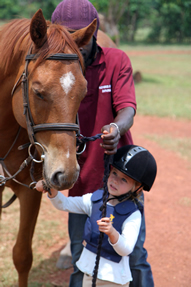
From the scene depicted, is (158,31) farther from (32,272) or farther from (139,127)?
(32,272)

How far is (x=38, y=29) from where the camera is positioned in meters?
1.75

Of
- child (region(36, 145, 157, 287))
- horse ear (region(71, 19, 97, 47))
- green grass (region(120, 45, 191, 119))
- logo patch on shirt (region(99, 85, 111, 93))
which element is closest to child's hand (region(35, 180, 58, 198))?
child (region(36, 145, 157, 287))

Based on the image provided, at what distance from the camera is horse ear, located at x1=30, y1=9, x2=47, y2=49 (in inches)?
67.5

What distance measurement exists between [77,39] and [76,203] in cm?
111

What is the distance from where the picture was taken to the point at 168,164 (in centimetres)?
601

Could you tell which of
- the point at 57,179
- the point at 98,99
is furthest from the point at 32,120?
the point at 98,99

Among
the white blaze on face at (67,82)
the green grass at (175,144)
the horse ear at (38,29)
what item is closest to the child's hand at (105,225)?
the white blaze on face at (67,82)

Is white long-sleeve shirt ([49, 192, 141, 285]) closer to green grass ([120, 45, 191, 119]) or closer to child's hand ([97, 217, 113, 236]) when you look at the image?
child's hand ([97, 217, 113, 236])

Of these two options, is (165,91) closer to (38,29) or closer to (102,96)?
(102,96)

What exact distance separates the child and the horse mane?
2.50 ft

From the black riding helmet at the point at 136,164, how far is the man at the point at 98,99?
0.59 ft

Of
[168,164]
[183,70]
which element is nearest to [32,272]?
[168,164]

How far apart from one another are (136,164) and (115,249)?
0.56 metres

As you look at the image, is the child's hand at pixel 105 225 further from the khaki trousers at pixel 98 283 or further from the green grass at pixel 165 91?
the green grass at pixel 165 91
